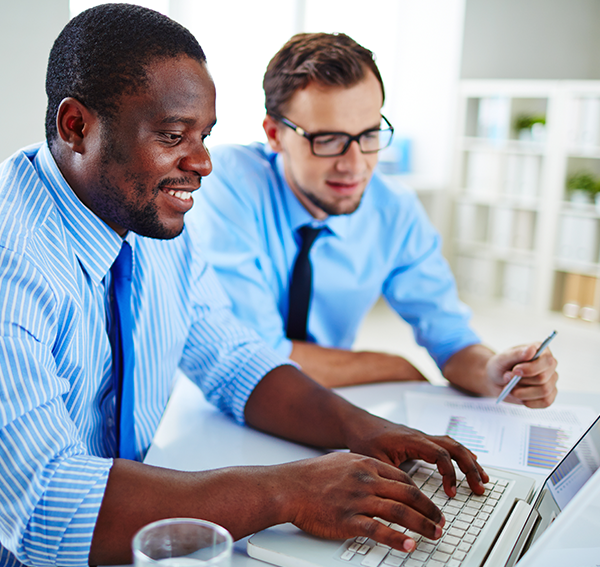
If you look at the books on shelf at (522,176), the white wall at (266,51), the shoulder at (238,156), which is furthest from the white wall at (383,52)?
the shoulder at (238,156)

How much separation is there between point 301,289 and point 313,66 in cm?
55

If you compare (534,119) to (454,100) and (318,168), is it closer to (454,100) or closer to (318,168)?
(454,100)

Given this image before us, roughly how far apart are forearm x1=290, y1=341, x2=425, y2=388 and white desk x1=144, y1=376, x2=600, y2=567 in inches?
2.3

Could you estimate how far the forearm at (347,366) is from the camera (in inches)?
56.1

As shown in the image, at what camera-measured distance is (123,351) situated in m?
1.00

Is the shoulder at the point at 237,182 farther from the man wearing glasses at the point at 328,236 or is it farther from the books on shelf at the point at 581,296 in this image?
the books on shelf at the point at 581,296

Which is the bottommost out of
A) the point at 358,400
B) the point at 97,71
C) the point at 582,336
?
the point at 582,336

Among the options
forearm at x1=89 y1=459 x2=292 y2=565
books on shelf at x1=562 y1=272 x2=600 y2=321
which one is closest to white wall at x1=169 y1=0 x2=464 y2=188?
books on shelf at x1=562 y1=272 x2=600 y2=321

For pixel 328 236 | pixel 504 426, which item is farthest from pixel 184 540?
pixel 328 236

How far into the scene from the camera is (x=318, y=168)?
5.05 ft

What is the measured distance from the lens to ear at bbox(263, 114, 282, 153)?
1.61 meters

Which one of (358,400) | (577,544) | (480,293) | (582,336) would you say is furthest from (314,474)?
(480,293)

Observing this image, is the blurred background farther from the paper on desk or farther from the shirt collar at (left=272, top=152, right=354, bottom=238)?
the paper on desk

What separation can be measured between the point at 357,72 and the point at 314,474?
101 centimetres
